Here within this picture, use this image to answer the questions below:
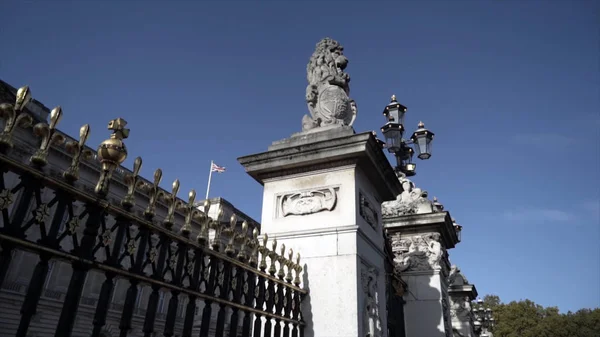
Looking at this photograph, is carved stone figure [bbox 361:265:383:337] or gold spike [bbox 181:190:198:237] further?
carved stone figure [bbox 361:265:383:337]

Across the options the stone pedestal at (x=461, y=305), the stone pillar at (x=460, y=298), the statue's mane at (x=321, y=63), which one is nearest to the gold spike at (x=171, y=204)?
the statue's mane at (x=321, y=63)

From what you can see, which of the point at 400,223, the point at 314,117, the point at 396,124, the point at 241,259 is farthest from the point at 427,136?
the point at 241,259

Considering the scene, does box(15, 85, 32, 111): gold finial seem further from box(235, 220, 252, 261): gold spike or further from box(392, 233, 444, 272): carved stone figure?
box(392, 233, 444, 272): carved stone figure

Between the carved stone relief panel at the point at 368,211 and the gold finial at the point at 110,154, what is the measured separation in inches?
106

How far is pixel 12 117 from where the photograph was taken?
1828 millimetres

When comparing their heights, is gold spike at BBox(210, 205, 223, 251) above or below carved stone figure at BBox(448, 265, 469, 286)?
below

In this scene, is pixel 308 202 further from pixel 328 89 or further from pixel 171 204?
pixel 171 204

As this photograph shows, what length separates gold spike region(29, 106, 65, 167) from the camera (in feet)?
6.16

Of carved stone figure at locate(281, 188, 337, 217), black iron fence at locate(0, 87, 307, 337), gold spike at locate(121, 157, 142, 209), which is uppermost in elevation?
carved stone figure at locate(281, 188, 337, 217)

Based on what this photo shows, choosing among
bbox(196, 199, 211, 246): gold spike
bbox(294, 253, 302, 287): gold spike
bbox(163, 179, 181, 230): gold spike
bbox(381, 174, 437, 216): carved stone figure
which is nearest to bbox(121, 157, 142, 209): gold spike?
bbox(163, 179, 181, 230): gold spike

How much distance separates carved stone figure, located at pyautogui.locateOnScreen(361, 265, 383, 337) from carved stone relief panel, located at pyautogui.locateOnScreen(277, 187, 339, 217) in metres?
0.75

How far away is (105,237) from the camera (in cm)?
212

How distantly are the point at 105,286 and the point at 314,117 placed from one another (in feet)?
11.2

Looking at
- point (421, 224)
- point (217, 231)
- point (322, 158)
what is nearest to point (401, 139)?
point (421, 224)
